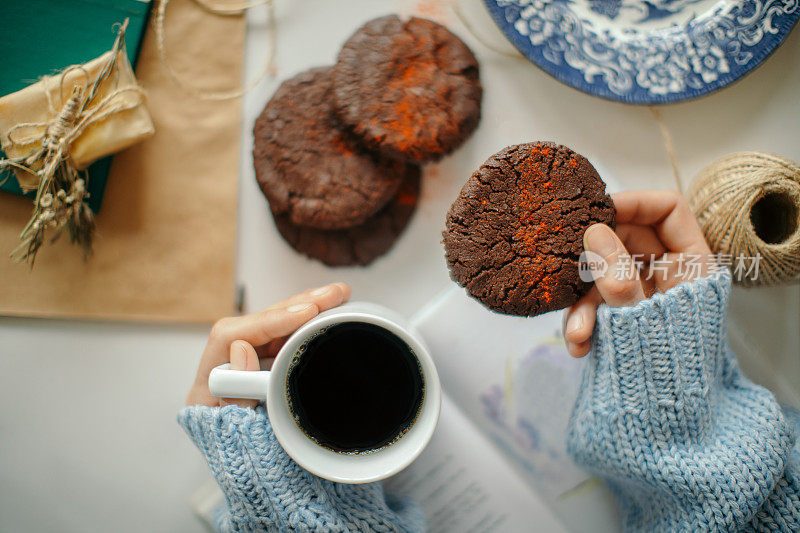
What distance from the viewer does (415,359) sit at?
74 cm

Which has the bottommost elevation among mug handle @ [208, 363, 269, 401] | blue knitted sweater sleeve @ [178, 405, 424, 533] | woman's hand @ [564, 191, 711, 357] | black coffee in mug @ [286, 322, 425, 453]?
blue knitted sweater sleeve @ [178, 405, 424, 533]

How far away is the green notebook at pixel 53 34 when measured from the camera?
973 millimetres

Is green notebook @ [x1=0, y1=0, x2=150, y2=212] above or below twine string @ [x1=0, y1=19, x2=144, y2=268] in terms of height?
above

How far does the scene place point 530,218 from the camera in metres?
0.74

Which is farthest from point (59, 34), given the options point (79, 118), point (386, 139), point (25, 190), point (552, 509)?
point (552, 509)

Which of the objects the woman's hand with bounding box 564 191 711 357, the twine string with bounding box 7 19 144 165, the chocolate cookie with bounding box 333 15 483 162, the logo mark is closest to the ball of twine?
the woman's hand with bounding box 564 191 711 357

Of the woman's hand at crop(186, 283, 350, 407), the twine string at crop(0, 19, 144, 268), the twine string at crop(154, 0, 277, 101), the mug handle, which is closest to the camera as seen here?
the mug handle

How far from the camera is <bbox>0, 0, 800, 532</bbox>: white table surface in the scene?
3.41 ft

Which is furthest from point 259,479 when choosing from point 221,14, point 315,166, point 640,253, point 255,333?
point 221,14

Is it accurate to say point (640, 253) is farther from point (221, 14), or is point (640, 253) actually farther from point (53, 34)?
point (53, 34)

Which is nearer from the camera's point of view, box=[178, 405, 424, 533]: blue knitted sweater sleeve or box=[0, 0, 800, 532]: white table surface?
box=[178, 405, 424, 533]: blue knitted sweater sleeve

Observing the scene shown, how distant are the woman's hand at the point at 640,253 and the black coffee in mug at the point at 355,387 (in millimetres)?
281

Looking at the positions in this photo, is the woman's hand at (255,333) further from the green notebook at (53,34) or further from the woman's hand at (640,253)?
the green notebook at (53,34)

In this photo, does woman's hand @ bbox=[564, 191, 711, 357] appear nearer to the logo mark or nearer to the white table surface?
the logo mark
